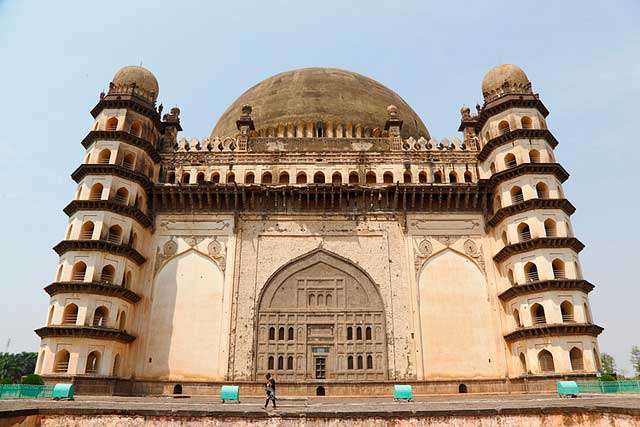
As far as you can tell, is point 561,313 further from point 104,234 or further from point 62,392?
point 104,234

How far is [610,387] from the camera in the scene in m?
17.3

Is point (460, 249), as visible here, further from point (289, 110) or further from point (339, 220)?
point (289, 110)

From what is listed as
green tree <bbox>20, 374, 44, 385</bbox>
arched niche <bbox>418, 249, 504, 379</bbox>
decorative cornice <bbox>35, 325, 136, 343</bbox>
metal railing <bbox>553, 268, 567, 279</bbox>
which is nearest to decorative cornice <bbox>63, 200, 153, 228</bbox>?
decorative cornice <bbox>35, 325, 136, 343</bbox>

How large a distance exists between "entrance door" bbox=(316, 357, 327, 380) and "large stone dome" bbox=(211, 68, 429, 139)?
14.7 m

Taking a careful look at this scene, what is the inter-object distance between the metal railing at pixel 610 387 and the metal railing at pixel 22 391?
19784 millimetres

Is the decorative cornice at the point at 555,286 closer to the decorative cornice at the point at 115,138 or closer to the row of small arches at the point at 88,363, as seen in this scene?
the row of small arches at the point at 88,363

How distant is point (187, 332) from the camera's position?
76.5ft

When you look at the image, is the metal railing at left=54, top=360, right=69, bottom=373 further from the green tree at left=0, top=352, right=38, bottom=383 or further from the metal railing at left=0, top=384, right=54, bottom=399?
the green tree at left=0, top=352, right=38, bottom=383

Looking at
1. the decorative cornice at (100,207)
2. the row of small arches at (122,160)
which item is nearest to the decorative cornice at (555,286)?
the decorative cornice at (100,207)

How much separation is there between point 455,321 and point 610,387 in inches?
287

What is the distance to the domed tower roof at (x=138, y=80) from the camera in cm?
2662

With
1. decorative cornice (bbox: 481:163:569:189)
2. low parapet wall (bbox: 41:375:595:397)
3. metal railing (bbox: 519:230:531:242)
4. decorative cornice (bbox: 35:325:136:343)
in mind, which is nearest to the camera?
decorative cornice (bbox: 35:325:136:343)

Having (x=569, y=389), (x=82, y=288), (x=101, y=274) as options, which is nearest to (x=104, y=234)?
(x=101, y=274)

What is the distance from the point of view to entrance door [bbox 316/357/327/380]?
22.8 m
